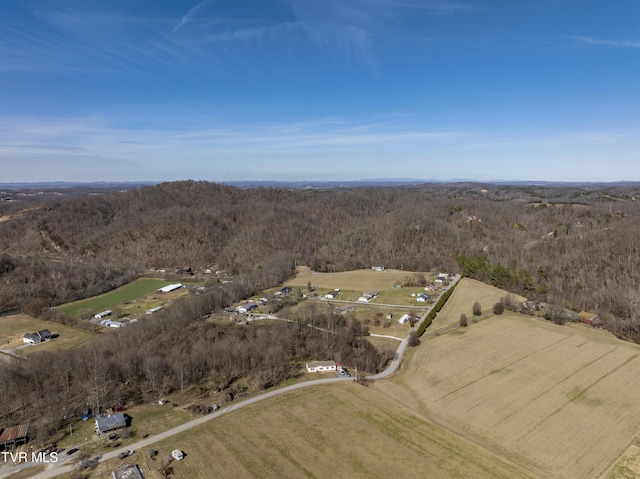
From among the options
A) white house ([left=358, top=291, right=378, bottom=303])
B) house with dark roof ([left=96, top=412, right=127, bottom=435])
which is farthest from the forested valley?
white house ([left=358, top=291, right=378, bottom=303])

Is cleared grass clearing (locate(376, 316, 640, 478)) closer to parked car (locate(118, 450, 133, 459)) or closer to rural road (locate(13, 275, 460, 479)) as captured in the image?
rural road (locate(13, 275, 460, 479))

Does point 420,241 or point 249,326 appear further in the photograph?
point 420,241

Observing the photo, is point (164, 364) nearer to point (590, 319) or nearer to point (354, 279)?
point (354, 279)

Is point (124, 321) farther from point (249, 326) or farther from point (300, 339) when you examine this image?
point (300, 339)

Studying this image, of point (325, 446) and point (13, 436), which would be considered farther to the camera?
point (13, 436)

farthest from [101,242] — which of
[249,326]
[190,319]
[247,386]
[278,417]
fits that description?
[278,417]

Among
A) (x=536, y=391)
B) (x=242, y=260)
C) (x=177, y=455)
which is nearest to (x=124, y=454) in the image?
(x=177, y=455)
